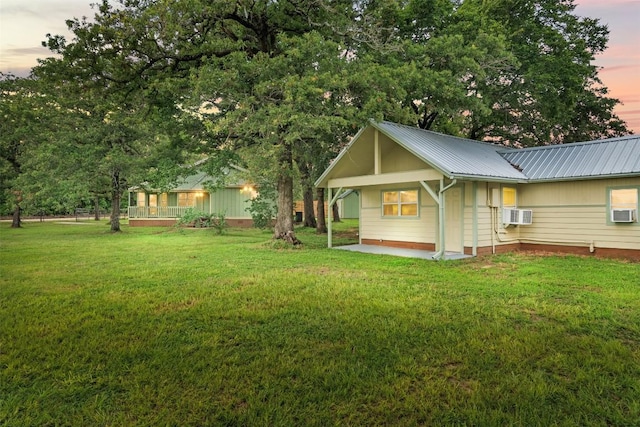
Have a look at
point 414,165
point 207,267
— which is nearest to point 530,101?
point 414,165

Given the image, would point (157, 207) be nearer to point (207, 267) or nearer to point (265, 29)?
point (265, 29)

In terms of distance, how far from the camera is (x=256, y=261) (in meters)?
10.4

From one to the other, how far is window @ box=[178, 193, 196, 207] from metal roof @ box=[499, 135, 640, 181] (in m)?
21.8

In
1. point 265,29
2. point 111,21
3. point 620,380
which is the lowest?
point 620,380

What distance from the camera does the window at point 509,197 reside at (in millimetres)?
12461

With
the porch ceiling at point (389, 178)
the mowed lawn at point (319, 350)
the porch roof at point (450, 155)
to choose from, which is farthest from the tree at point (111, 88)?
the mowed lawn at point (319, 350)

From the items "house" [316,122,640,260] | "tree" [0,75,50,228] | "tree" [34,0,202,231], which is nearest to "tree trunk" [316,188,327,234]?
"house" [316,122,640,260]

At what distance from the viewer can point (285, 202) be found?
14.3 m

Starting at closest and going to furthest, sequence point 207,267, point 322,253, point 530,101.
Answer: point 207,267 → point 322,253 → point 530,101

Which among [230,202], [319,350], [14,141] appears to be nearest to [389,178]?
[319,350]

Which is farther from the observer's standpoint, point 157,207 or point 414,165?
point 157,207

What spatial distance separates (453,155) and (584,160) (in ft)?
12.7

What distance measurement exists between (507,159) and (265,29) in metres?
9.54

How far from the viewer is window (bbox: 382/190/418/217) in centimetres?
1340
